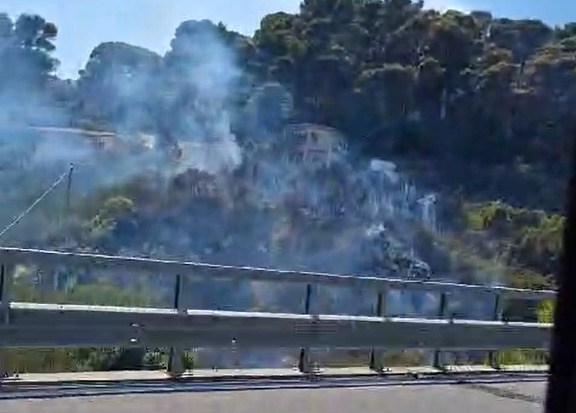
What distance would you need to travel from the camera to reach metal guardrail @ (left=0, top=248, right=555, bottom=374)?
9.83 meters

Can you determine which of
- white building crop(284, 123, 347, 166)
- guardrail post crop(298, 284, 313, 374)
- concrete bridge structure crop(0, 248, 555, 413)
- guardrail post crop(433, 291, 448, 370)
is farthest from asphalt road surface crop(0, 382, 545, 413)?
white building crop(284, 123, 347, 166)

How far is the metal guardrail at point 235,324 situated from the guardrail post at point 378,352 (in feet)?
0.04

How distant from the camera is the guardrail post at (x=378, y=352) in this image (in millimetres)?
13367

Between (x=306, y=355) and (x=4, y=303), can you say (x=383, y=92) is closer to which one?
(x=306, y=355)

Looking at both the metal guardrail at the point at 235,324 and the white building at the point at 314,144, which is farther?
the white building at the point at 314,144

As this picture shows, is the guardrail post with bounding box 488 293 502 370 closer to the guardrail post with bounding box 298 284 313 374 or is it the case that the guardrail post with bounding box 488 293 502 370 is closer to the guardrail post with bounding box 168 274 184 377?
the guardrail post with bounding box 298 284 313 374

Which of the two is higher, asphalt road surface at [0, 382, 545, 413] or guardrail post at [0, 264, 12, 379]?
guardrail post at [0, 264, 12, 379]

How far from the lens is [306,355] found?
12.7m

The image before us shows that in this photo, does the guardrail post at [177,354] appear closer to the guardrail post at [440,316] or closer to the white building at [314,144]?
the guardrail post at [440,316]

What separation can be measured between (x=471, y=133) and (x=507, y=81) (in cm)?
357

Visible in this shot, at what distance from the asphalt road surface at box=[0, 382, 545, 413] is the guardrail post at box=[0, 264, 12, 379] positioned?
65cm

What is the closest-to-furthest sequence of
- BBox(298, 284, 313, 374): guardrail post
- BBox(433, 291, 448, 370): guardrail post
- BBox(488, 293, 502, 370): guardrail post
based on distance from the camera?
BBox(298, 284, 313, 374): guardrail post
BBox(433, 291, 448, 370): guardrail post
BBox(488, 293, 502, 370): guardrail post

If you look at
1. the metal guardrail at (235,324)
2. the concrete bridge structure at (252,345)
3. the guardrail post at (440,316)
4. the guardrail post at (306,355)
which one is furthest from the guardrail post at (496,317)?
the guardrail post at (306,355)

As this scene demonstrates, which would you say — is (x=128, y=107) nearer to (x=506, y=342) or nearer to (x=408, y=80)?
(x=408, y=80)
